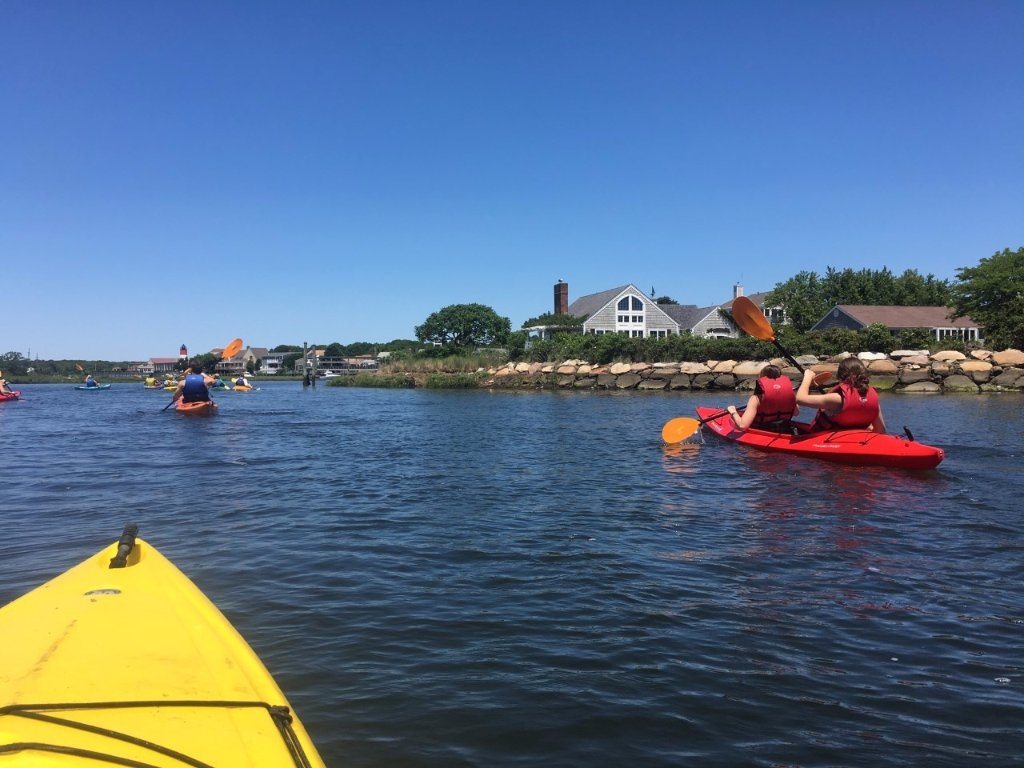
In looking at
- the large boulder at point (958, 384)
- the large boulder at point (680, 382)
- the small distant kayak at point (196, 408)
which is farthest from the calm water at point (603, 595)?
the large boulder at point (680, 382)

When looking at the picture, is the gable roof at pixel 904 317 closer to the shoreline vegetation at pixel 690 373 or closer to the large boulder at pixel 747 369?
the shoreline vegetation at pixel 690 373

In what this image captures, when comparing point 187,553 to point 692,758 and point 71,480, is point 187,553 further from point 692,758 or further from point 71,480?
point 71,480

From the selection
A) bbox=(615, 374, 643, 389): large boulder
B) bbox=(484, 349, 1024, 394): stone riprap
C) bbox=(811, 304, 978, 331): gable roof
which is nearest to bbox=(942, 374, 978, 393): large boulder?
bbox=(484, 349, 1024, 394): stone riprap

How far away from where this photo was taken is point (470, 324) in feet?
238

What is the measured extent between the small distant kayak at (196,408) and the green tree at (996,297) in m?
35.2

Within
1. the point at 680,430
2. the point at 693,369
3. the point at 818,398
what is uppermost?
the point at 693,369

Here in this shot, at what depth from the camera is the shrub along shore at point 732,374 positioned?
28672 millimetres

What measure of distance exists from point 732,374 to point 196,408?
80.5 feet

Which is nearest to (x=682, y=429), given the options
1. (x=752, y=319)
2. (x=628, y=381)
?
(x=752, y=319)

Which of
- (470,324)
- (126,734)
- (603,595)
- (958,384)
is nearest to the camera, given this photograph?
(126,734)

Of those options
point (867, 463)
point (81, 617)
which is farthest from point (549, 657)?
point (867, 463)

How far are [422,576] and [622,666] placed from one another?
6.88 feet

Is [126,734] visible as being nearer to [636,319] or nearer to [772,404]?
[772,404]

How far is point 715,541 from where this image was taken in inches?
249
